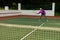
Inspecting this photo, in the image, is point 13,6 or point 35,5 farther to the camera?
point 13,6

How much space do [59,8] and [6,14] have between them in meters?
11.1

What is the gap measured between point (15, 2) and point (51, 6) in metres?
9.84

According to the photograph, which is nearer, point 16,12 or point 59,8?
point 16,12

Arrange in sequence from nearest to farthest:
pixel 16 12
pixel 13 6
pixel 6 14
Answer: pixel 6 14 → pixel 16 12 → pixel 13 6

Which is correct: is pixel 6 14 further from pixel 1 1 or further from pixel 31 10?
pixel 1 1

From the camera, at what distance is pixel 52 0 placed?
2111 inches

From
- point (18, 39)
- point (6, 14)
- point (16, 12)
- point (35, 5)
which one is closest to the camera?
point (18, 39)

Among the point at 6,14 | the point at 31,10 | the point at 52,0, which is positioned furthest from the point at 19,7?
the point at 52,0

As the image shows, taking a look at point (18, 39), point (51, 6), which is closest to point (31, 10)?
point (51, 6)

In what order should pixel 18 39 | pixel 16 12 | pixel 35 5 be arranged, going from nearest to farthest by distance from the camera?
pixel 18 39 → pixel 16 12 → pixel 35 5

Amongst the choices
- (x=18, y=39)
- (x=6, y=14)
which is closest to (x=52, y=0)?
(x=6, y=14)

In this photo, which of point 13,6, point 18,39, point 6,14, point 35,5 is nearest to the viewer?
point 18,39

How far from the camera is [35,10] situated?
46156mm

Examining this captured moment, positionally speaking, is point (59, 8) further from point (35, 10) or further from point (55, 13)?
point (35, 10)
